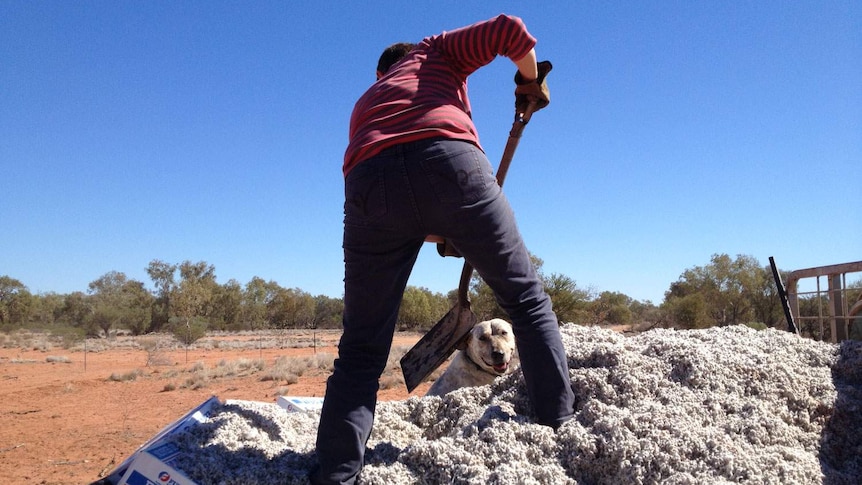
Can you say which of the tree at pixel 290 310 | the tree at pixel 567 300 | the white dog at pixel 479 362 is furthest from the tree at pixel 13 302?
the white dog at pixel 479 362

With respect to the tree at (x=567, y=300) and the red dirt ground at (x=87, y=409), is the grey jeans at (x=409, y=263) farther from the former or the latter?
the tree at (x=567, y=300)

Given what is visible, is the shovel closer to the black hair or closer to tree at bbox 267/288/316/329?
the black hair

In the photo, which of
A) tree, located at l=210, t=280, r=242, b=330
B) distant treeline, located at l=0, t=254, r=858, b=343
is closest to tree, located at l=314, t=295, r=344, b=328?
distant treeline, located at l=0, t=254, r=858, b=343

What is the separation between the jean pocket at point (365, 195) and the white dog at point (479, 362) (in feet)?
6.42

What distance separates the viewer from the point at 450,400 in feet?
7.25

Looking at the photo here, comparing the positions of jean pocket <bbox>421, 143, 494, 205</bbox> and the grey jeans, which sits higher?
jean pocket <bbox>421, 143, 494, 205</bbox>

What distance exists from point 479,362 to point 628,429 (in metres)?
2.02

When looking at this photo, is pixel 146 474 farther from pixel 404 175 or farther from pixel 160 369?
pixel 160 369

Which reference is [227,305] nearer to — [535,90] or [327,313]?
[327,313]

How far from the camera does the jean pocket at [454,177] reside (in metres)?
1.66

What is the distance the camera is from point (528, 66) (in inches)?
79.0

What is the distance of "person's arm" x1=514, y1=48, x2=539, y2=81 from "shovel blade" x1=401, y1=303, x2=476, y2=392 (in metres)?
1.30

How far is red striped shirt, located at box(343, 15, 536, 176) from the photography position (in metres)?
1.76

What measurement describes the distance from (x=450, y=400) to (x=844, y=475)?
4.16 ft
